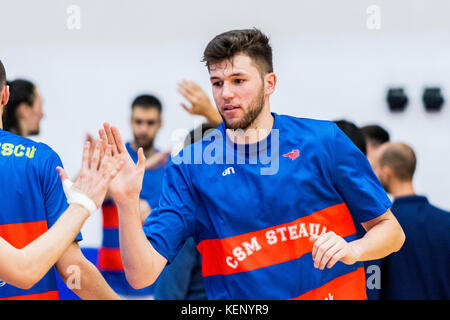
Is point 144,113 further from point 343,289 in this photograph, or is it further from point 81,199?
point 81,199

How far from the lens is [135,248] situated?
2.06 meters

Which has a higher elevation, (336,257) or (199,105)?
(199,105)

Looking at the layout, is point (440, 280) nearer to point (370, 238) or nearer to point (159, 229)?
point (370, 238)

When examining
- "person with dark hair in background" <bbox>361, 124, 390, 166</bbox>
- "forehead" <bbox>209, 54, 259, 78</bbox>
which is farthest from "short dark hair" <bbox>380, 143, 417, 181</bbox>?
"forehead" <bbox>209, 54, 259, 78</bbox>

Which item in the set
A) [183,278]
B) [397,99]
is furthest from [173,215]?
[397,99]

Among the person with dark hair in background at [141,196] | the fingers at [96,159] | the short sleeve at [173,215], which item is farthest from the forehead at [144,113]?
the fingers at [96,159]

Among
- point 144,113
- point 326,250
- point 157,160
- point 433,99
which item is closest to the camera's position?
point 326,250

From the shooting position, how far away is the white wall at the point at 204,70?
6023 millimetres

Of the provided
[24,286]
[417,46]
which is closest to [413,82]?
[417,46]

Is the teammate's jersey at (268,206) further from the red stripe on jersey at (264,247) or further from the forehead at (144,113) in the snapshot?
the forehead at (144,113)

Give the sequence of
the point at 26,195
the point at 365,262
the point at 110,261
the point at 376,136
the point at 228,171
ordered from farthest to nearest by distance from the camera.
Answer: the point at 110,261
the point at 376,136
the point at 365,262
the point at 228,171
the point at 26,195

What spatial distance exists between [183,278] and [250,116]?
1.02 meters

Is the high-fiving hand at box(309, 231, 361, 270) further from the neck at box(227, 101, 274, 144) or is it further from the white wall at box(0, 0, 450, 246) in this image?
the white wall at box(0, 0, 450, 246)

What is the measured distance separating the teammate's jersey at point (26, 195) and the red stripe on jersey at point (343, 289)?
34.7 inches
